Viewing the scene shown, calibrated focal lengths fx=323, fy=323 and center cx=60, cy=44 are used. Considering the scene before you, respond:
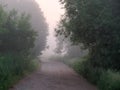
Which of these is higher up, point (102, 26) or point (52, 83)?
point (102, 26)

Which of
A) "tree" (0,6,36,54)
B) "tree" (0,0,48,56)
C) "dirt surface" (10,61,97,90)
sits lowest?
"dirt surface" (10,61,97,90)

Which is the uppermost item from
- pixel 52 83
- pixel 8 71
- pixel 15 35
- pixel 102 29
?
pixel 102 29

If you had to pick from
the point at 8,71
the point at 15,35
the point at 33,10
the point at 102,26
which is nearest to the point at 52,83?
the point at 8,71

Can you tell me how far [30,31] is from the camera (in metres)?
29.0

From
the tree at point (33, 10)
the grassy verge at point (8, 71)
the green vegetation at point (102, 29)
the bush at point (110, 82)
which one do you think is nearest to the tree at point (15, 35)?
the grassy verge at point (8, 71)

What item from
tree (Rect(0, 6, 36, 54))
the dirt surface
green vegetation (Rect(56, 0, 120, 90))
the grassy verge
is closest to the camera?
the grassy verge

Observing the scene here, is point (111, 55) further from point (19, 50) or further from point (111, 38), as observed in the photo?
point (19, 50)

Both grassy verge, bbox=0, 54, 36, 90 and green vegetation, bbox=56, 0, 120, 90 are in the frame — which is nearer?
grassy verge, bbox=0, 54, 36, 90

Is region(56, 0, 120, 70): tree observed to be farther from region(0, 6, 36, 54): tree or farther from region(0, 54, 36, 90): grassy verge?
region(0, 54, 36, 90): grassy verge

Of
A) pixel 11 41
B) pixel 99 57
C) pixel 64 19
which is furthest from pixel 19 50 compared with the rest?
pixel 99 57

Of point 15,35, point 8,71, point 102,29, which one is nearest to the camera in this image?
point 8,71

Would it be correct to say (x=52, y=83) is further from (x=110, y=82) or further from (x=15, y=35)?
(x=15, y=35)

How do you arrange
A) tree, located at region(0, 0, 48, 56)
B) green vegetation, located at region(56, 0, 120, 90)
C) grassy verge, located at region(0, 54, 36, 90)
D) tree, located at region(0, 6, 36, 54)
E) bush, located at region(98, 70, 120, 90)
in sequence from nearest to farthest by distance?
1. bush, located at region(98, 70, 120, 90)
2. grassy verge, located at region(0, 54, 36, 90)
3. green vegetation, located at region(56, 0, 120, 90)
4. tree, located at region(0, 6, 36, 54)
5. tree, located at region(0, 0, 48, 56)

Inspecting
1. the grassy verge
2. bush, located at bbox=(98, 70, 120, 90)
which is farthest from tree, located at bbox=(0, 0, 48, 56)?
bush, located at bbox=(98, 70, 120, 90)
